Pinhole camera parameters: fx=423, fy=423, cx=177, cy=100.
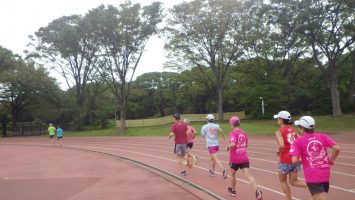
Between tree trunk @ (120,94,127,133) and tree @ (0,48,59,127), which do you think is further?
tree @ (0,48,59,127)

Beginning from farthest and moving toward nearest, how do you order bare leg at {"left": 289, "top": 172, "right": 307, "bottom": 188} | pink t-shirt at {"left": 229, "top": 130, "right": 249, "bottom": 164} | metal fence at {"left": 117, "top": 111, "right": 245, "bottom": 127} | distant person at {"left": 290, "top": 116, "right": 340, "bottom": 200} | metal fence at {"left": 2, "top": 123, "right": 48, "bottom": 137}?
metal fence at {"left": 2, "top": 123, "right": 48, "bottom": 137} → metal fence at {"left": 117, "top": 111, "right": 245, "bottom": 127} → pink t-shirt at {"left": 229, "top": 130, "right": 249, "bottom": 164} → bare leg at {"left": 289, "top": 172, "right": 307, "bottom": 188} → distant person at {"left": 290, "top": 116, "right": 340, "bottom": 200}

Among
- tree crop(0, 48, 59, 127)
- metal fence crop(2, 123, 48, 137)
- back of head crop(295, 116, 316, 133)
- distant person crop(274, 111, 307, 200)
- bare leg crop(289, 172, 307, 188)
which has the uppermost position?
tree crop(0, 48, 59, 127)

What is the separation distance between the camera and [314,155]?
589 cm

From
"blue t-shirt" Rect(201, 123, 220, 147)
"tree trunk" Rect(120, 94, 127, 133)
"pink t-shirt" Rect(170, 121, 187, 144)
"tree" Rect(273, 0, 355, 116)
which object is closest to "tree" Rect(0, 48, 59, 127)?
"tree trunk" Rect(120, 94, 127, 133)

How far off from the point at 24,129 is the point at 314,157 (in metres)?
60.9

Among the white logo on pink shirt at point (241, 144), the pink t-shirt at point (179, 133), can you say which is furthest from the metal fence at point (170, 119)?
the white logo on pink shirt at point (241, 144)

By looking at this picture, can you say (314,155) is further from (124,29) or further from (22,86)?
(22,86)

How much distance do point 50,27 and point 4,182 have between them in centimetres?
3989

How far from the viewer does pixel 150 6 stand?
43188mm

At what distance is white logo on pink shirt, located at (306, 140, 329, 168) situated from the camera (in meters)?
5.88

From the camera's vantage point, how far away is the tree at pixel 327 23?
36719mm

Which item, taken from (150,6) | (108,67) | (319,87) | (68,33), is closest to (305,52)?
(319,87)

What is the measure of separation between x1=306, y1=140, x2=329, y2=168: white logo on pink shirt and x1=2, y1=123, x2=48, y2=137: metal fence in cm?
5911

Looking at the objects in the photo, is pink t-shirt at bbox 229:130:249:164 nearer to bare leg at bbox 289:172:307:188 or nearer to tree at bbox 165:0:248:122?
bare leg at bbox 289:172:307:188
